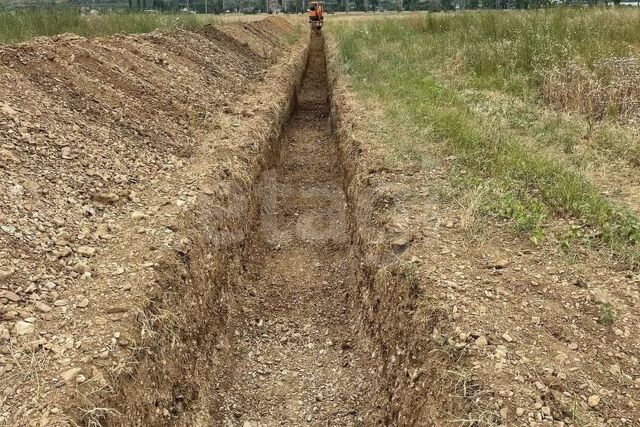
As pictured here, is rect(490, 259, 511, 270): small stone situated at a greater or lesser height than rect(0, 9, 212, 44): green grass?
lesser

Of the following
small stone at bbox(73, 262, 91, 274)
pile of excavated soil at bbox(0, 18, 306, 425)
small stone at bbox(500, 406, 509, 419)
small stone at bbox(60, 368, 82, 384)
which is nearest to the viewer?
small stone at bbox(500, 406, 509, 419)

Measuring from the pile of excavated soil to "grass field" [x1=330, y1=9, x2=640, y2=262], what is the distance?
2.35 metres

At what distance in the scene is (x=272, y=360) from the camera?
463 cm

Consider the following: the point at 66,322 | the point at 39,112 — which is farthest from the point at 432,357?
the point at 39,112

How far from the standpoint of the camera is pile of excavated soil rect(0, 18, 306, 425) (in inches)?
121

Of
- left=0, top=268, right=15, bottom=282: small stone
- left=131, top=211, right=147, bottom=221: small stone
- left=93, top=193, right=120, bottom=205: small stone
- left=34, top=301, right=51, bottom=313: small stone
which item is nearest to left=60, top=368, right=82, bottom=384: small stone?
left=34, top=301, right=51, bottom=313: small stone

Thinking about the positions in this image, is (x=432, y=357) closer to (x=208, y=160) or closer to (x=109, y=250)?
(x=109, y=250)

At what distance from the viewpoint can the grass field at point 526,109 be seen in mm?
4688

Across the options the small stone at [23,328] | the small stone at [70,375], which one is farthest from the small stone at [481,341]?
the small stone at [23,328]

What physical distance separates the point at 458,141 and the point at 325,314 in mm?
2635

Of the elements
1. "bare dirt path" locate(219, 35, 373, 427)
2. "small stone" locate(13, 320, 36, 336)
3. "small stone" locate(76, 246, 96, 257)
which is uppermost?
"small stone" locate(76, 246, 96, 257)

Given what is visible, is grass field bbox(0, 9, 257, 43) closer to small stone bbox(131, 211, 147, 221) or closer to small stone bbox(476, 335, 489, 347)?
small stone bbox(131, 211, 147, 221)

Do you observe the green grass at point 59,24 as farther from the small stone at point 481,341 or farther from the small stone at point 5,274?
the small stone at point 481,341

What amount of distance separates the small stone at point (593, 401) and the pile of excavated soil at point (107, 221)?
2501 millimetres
